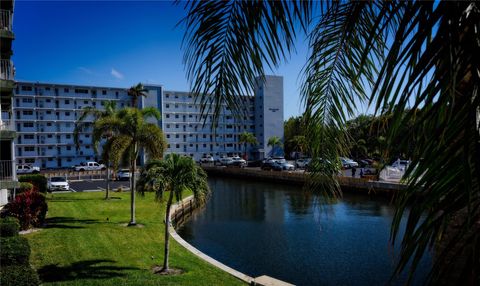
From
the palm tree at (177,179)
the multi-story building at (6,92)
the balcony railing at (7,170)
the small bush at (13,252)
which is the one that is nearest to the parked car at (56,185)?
the multi-story building at (6,92)

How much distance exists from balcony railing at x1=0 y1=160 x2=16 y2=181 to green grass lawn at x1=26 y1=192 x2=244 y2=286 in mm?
2697

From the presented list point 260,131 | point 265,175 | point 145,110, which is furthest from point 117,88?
point 145,110

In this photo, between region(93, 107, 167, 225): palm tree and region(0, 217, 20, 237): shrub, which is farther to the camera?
region(93, 107, 167, 225): palm tree

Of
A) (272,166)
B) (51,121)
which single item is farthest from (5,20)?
(51,121)

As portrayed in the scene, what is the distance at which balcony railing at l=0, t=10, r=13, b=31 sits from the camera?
50.6ft

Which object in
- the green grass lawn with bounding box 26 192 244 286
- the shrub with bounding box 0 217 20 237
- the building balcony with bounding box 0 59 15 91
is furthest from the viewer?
the building balcony with bounding box 0 59 15 91

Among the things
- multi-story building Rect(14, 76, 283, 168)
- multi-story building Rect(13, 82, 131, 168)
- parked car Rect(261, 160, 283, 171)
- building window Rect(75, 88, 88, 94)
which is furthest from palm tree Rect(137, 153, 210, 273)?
building window Rect(75, 88, 88, 94)

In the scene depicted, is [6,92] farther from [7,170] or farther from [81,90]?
[81,90]

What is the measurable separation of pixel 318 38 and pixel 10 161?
16.5 metres

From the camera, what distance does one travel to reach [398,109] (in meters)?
1.14

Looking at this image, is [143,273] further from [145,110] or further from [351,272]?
[145,110]

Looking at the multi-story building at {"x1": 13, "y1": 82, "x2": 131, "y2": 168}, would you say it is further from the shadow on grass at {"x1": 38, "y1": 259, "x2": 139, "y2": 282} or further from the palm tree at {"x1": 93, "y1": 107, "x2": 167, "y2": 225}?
the shadow on grass at {"x1": 38, "y1": 259, "x2": 139, "y2": 282}

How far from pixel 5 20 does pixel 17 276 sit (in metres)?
14.1

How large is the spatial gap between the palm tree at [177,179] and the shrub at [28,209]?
5973mm
